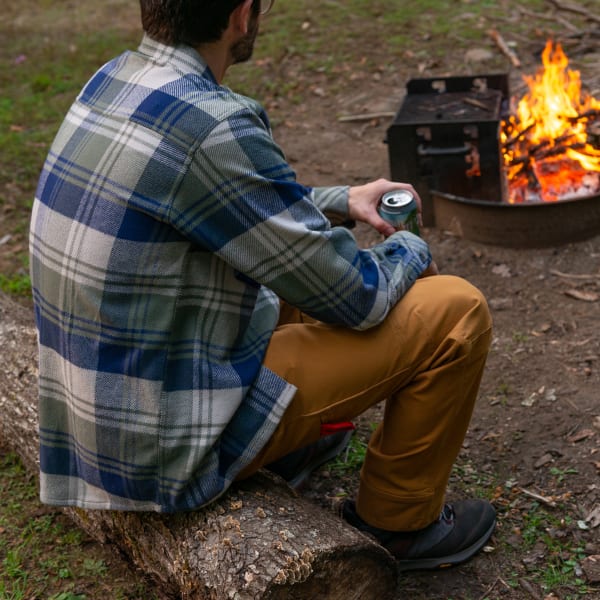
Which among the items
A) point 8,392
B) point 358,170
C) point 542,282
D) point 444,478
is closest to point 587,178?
point 542,282

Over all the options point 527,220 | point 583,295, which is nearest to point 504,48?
point 527,220

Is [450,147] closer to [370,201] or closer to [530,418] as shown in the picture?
[530,418]

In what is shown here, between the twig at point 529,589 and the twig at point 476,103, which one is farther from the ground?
the twig at point 476,103

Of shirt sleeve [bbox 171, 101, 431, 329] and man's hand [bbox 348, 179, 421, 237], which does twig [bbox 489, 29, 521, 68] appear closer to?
man's hand [bbox 348, 179, 421, 237]

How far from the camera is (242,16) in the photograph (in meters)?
2.39

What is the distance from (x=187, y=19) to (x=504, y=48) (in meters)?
5.73

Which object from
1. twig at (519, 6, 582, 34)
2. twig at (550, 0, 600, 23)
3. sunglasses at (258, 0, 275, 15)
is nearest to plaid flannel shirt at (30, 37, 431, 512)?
sunglasses at (258, 0, 275, 15)

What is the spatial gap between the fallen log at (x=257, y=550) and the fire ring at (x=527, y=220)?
259cm

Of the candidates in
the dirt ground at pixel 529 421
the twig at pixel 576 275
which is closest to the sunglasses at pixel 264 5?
the dirt ground at pixel 529 421

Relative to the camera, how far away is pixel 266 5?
2.47 metres

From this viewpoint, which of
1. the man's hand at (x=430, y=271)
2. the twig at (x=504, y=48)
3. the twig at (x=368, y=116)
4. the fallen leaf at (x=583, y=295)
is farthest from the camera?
the twig at (x=504, y=48)

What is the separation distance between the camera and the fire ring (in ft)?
15.6

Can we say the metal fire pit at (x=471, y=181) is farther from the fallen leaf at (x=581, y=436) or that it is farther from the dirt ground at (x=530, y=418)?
the fallen leaf at (x=581, y=436)

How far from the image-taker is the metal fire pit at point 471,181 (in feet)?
15.7
